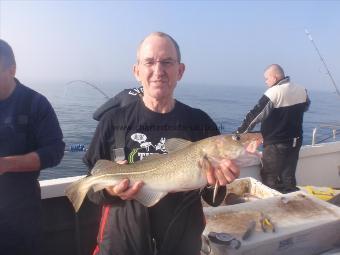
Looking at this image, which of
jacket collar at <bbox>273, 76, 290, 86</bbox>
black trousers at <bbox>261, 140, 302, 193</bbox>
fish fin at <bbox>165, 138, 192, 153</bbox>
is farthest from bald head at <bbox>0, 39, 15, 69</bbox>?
jacket collar at <bbox>273, 76, 290, 86</bbox>

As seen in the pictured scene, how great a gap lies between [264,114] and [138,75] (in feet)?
16.5

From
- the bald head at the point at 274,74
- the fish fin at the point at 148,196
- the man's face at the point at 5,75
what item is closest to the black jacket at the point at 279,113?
the bald head at the point at 274,74

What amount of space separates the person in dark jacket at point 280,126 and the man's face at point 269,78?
132 millimetres

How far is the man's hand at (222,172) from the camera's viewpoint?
8.46 feet

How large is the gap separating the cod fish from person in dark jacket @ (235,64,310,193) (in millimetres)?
4668

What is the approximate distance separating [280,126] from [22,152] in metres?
5.49

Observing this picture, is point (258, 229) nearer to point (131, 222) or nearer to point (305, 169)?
point (131, 222)

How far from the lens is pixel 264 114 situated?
7.34 metres

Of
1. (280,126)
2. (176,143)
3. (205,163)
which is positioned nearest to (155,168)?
(176,143)

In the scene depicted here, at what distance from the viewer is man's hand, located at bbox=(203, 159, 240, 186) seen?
2.58 m

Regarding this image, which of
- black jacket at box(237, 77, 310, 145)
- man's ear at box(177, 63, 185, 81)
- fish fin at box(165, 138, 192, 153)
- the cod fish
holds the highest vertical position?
man's ear at box(177, 63, 185, 81)

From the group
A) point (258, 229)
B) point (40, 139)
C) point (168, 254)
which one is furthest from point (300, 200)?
point (40, 139)

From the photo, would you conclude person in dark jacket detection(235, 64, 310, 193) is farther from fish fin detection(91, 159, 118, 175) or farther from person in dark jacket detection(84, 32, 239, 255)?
fish fin detection(91, 159, 118, 175)

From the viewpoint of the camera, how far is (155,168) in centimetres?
274
